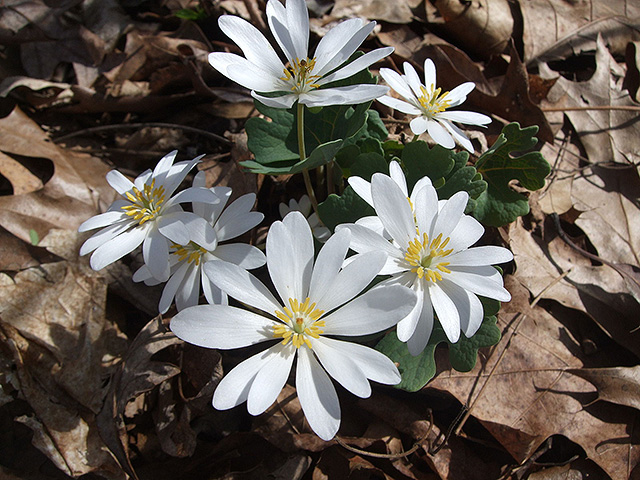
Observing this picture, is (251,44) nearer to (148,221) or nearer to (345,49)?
(345,49)

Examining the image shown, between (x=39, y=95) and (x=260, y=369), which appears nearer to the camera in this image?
(x=260, y=369)

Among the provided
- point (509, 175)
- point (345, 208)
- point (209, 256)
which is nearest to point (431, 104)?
point (509, 175)

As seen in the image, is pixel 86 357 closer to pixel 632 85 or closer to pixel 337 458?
pixel 337 458

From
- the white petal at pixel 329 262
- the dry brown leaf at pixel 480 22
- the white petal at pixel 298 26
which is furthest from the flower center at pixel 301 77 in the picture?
the dry brown leaf at pixel 480 22

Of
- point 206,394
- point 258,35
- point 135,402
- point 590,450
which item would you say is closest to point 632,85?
point 590,450

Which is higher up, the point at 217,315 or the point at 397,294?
the point at 397,294

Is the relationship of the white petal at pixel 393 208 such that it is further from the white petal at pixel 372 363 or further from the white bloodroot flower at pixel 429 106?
the white bloodroot flower at pixel 429 106
